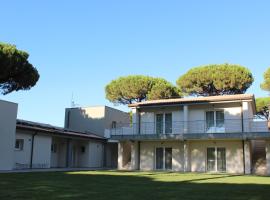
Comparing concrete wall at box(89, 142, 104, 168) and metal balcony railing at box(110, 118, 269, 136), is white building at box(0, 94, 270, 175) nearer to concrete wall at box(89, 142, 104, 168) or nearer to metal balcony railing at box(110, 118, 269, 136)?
metal balcony railing at box(110, 118, 269, 136)

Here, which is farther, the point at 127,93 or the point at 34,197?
the point at 127,93

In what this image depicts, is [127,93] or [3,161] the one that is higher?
[127,93]

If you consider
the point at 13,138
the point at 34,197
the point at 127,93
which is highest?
the point at 127,93

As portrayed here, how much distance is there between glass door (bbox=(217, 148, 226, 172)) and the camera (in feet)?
79.0

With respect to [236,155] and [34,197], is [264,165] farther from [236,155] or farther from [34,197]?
[34,197]

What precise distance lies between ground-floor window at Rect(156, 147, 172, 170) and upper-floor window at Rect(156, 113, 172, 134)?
1.32 metres

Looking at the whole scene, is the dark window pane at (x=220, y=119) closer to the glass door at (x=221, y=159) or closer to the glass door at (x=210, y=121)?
the glass door at (x=210, y=121)

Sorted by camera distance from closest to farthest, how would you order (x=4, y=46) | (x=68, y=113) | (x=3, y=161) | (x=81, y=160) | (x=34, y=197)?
(x=34, y=197) < (x=3, y=161) < (x=4, y=46) < (x=81, y=160) < (x=68, y=113)

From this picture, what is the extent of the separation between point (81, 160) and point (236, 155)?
13.5 m

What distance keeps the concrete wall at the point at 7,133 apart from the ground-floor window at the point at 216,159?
1274 centimetres

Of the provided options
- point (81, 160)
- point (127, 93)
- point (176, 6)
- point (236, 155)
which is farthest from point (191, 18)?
point (127, 93)

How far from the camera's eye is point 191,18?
1831 cm

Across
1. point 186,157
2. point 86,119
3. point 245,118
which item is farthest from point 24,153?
point 245,118

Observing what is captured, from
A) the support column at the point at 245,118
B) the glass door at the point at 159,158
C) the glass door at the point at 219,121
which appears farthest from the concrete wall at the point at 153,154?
the support column at the point at 245,118
